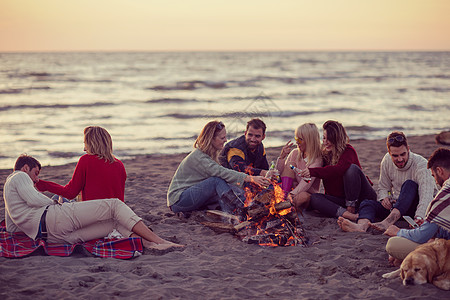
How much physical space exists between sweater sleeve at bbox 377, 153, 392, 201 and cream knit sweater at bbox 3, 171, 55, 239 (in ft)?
13.7

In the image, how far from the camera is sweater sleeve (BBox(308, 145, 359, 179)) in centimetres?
641

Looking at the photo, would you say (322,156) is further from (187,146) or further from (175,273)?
(187,146)

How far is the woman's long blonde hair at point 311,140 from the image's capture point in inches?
261

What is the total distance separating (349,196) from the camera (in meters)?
6.48

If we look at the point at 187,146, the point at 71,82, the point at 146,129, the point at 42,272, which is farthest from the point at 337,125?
the point at 71,82

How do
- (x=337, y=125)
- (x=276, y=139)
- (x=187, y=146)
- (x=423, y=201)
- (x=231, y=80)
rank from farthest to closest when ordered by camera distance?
(x=231, y=80) → (x=276, y=139) → (x=187, y=146) → (x=337, y=125) → (x=423, y=201)

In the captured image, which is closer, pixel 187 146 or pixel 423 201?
pixel 423 201

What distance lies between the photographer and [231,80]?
40.4 m

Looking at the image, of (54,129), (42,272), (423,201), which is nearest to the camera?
(42,272)

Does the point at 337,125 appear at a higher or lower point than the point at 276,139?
higher

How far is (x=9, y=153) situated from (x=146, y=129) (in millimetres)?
5366

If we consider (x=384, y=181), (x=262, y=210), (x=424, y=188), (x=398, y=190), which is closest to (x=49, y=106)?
(x=262, y=210)

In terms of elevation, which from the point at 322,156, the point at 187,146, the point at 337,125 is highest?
the point at 337,125

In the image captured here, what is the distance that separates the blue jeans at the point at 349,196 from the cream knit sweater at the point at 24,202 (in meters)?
3.60
